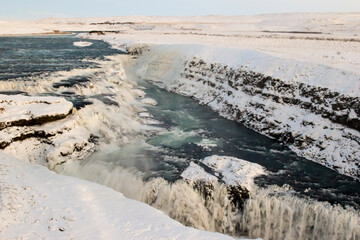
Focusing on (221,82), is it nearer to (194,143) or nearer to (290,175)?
(194,143)

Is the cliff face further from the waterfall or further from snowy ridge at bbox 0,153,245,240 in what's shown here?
snowy ridge at bbox 0,153,245,240

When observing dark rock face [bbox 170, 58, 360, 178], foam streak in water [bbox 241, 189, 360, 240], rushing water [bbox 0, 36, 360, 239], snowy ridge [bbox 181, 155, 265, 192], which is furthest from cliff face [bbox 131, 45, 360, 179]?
snowy ridge [bbox 181, 155, 265, 192]

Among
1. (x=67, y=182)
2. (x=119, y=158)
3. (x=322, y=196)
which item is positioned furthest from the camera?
(x=119, y=158)

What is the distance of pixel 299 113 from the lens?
1764 centimetres

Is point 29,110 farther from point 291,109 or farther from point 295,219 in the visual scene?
point 291,109

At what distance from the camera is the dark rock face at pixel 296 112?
14805 millimetres

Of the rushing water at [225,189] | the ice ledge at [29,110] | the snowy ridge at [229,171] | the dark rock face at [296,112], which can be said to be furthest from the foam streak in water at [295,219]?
the ice ledge at [29,110]

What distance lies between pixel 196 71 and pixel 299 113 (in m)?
13.7

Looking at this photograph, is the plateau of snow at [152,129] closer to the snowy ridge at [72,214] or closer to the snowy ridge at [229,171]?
the snowy ridge at [72,214]

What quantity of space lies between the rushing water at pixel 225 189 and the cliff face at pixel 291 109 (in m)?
0.84

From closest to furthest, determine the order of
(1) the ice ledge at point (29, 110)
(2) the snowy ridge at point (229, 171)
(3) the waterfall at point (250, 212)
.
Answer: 1. (3) the waterfall at point (250, 212)
2. (2) the snowy ridge at point (229, 171)
3. (1) the ice ledge at point (29, 110)

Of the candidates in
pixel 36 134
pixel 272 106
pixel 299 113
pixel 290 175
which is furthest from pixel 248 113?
pixel 36 134

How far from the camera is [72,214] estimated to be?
28.1 ft

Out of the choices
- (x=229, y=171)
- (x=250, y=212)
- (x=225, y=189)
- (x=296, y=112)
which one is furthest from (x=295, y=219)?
(x=296, y=112)
